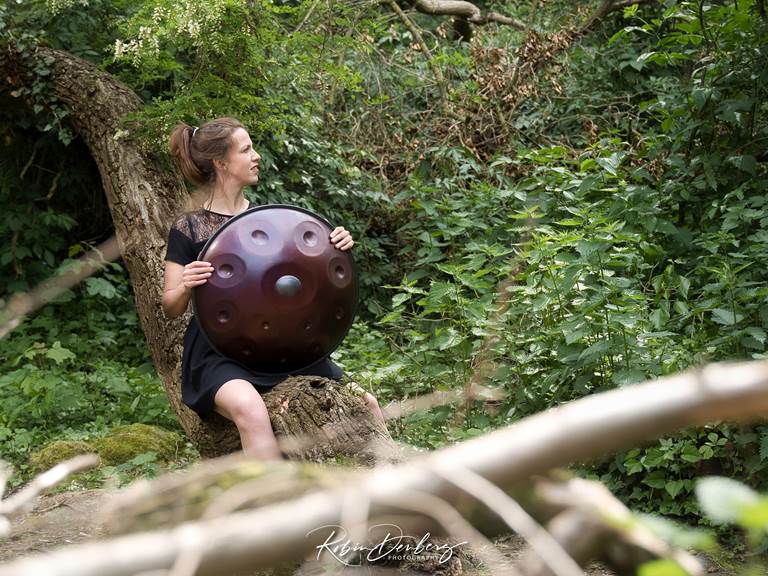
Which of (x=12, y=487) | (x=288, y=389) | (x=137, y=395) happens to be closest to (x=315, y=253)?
(x=288, y=389)

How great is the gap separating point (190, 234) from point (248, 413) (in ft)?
2.78

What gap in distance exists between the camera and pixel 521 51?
720 centimetres

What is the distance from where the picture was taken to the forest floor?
3455 millimetres

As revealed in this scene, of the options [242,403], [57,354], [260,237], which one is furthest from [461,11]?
[242,403]

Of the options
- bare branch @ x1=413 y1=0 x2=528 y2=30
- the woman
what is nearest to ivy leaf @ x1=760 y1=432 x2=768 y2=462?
the woman

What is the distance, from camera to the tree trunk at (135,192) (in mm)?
4477

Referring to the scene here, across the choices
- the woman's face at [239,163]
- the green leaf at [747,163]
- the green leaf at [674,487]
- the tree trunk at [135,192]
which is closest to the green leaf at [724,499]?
the green leaf at [674,487]

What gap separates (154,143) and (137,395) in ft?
4.95

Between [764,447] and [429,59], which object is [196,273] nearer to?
[764,447]

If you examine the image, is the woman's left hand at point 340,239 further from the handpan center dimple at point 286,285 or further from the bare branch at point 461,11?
the bare branch at point 461,11

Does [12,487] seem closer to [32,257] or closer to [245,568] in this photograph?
[32,257]

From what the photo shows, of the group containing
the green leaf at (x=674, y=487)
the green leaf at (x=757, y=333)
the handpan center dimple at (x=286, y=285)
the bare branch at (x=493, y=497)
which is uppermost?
the bare branch at (x=493, y=497)

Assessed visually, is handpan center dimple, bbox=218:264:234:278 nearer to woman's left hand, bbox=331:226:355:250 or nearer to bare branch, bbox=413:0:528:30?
woman's left hand, bbox=331:226:355:250

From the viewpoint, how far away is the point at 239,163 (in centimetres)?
379
